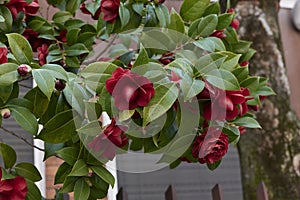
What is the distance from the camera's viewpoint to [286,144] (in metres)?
2.40

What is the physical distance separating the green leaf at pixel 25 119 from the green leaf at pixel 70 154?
4.1 inches

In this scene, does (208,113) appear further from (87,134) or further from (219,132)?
(87,134)

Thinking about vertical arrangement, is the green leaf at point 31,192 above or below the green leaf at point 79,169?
below

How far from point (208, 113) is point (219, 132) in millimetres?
110

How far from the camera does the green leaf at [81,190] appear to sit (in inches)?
57.9

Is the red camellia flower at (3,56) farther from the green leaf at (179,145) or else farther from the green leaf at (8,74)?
the green leaf at (179,145)

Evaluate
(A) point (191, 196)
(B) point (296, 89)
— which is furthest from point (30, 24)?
(B) point (296, 89)

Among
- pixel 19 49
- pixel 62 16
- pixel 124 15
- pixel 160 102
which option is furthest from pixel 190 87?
pixel 62 16

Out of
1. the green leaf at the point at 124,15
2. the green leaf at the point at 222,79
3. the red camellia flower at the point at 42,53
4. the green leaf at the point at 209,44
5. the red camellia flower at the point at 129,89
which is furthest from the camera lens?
the red camellia flower at the point at 42,53

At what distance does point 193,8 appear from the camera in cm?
182

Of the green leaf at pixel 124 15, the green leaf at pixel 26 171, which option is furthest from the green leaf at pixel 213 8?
the green leaf at pixel 26 171

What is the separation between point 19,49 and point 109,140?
0.34 meters

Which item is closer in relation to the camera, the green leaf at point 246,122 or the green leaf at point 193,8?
the green leaf at point 246,122

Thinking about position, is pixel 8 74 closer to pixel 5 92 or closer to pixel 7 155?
pixel 5 92
